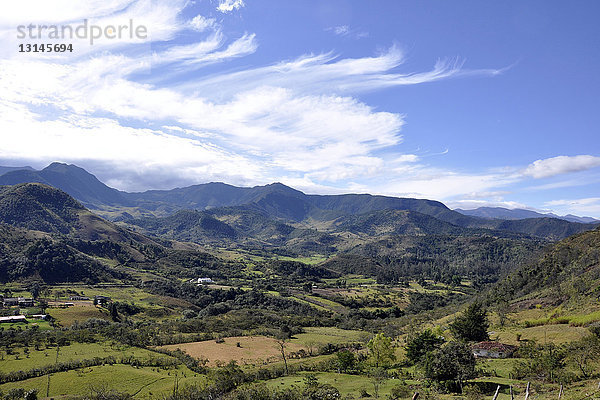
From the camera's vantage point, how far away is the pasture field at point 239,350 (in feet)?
211

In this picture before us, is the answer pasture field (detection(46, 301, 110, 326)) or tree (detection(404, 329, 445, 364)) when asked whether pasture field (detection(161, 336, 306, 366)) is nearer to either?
tree (detection(404, 329, 445, 364))

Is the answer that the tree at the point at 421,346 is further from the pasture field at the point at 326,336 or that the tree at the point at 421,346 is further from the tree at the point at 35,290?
the tree at the point at 35,290

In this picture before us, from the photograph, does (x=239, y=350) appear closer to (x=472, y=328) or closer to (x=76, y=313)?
(x=472, y=328)

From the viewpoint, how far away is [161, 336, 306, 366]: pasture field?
211 feet

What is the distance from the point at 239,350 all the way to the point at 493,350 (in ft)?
155

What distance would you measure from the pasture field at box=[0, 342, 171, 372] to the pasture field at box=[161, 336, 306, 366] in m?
7.60

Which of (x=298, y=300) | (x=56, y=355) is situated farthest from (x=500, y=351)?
(x=298, y=300)

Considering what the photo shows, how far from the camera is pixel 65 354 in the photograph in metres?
59.0

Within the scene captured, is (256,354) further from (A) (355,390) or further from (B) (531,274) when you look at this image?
(B) (531,274)

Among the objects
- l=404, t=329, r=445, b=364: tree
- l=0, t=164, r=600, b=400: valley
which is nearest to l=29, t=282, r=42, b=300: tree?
l=0, t=164, r=600, b=400: valley

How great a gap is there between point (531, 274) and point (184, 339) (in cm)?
9885

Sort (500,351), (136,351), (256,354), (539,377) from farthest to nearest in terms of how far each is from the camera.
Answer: (256,354) < (136,351) < (500,351) < (539,377)

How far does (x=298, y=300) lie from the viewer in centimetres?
14100

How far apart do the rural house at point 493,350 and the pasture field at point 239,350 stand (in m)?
34.7
